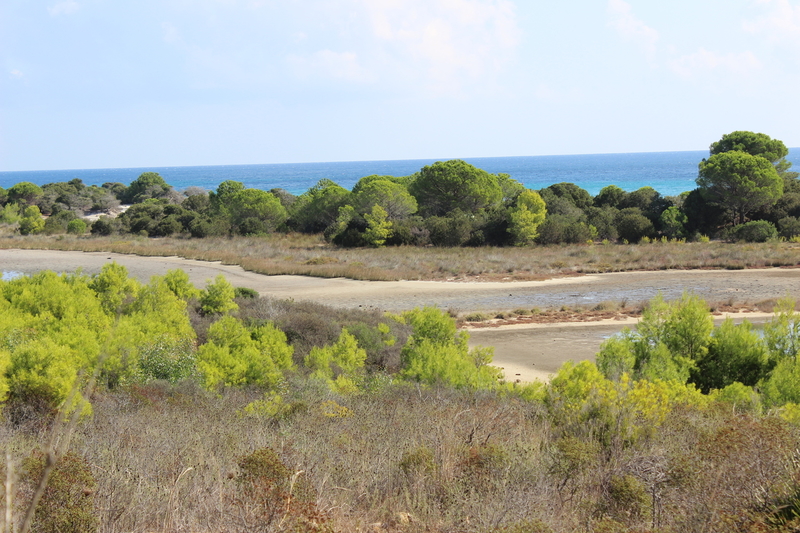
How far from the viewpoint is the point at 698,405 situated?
784 centimetres

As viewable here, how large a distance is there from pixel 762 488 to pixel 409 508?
231cm

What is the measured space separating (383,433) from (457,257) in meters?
29.1

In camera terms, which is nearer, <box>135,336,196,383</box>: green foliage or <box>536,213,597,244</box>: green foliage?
<box>135,336,196,383</box>: green foliage

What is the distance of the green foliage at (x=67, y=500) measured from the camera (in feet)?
12.4

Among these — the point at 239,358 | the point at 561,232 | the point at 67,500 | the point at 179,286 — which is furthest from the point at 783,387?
the point at 561,232

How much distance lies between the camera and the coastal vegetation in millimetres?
4148

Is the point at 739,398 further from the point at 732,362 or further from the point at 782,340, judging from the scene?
the point at 782,340

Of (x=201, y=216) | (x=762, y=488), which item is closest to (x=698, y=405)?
(x=762, y=488)

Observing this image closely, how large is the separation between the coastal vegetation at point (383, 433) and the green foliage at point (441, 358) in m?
0.07

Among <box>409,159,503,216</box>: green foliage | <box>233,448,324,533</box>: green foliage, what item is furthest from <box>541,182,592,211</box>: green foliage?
<box>233,448,324,533</box>: green foliage

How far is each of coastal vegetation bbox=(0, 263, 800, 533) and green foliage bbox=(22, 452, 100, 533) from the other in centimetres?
1

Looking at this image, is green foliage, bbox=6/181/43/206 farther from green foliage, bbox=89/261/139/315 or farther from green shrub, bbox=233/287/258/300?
green foliage, bbox=89/261/139/315

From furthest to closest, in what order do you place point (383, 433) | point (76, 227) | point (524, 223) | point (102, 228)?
point (76, 227) → point (102, 228) → point (524, 223) → point (383, 433)

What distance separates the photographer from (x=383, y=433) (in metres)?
6.24
